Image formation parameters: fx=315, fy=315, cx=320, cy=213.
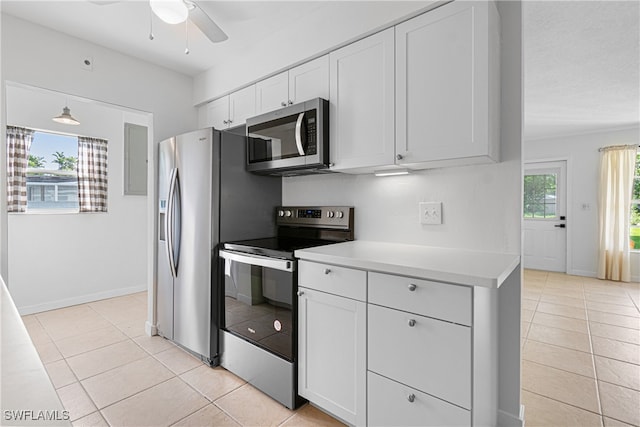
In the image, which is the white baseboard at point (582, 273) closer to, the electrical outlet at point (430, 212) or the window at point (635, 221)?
the window at point (635, 221)

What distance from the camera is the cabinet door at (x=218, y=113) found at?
2.91m

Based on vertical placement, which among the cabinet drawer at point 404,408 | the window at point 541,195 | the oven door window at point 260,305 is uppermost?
the window at point 541,195

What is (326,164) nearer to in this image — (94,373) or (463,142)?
(463,142)

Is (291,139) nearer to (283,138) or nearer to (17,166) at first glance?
(283,138)

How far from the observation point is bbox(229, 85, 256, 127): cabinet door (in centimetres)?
264

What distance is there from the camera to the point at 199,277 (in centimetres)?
236

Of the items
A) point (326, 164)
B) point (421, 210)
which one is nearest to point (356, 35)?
point (326, 164)

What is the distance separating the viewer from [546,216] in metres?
5.83

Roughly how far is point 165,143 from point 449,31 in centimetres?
230

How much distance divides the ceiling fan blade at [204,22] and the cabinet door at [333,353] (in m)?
1.64

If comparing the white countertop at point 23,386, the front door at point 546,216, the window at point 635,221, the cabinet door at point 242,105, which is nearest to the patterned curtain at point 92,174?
the cabinet door at point 242,105

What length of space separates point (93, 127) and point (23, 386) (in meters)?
4.36

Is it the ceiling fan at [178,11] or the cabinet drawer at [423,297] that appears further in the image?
the ceiling fan at [178,11]

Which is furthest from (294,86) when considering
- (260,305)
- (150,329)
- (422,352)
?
(150,329)
